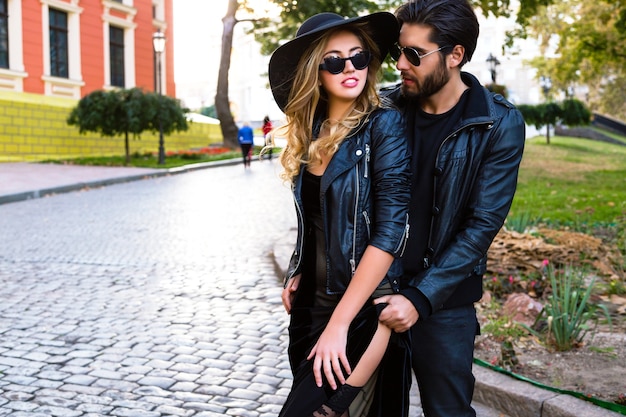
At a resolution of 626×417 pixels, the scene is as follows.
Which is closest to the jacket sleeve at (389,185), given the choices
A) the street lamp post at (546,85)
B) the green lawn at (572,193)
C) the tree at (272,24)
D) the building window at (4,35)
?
the green lawn at (572,193)

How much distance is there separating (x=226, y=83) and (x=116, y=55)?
14.9 feet

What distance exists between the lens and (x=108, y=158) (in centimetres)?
2527

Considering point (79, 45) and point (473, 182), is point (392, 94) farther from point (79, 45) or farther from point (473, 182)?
point (79, 45)

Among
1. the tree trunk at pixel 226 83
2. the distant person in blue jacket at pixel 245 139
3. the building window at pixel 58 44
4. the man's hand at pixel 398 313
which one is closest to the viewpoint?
the man's hand at pixel 398 313

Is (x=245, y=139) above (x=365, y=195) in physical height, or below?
above

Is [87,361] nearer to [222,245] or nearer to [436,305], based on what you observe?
[436,305]

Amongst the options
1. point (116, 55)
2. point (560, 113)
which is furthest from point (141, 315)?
point (560, 113)

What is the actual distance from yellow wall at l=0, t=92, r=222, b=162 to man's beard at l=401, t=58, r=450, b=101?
2256 cm

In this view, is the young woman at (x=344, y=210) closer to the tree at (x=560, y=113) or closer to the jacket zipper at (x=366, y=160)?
the jacket zipper at (x=366, y=160)

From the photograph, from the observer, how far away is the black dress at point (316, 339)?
2.37 metres

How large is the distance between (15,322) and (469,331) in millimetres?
4470

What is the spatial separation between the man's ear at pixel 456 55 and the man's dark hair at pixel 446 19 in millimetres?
14

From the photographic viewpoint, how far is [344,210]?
238 cm

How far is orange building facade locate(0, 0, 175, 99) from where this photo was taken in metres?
24.3
